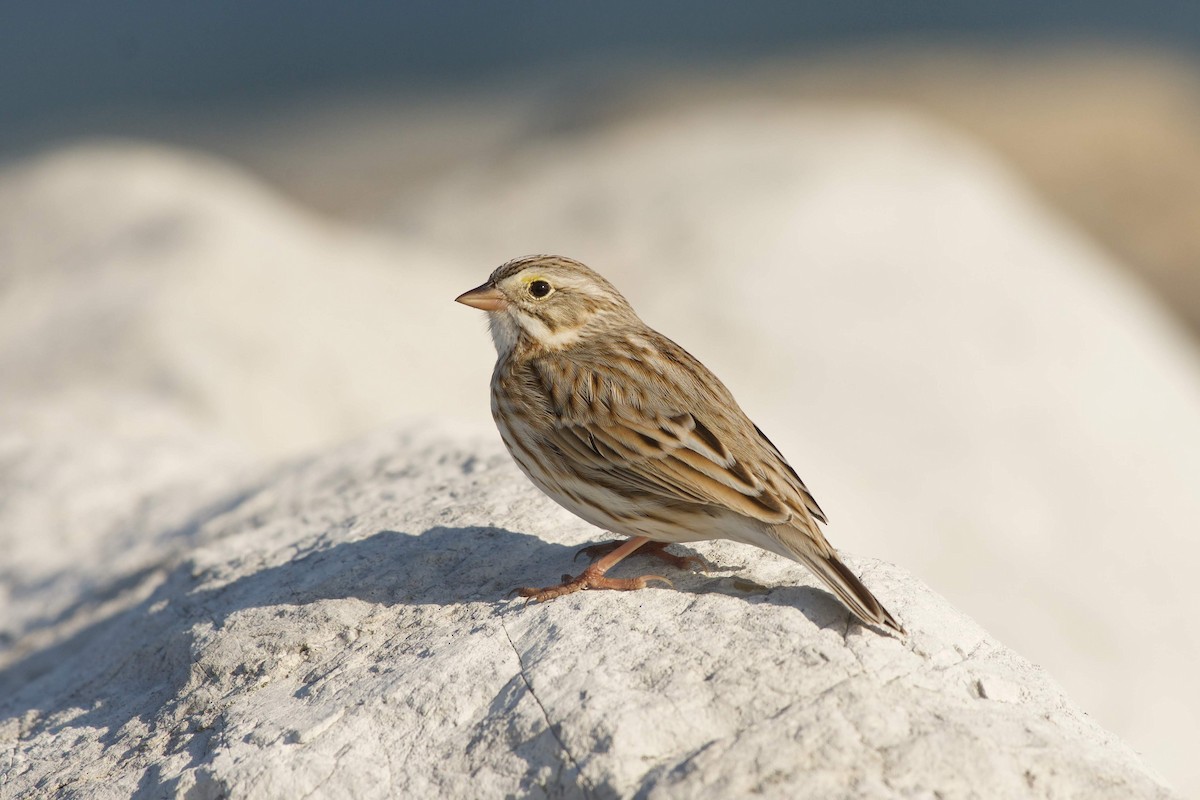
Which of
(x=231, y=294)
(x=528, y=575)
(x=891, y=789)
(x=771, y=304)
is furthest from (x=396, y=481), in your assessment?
(x=771, y=304)

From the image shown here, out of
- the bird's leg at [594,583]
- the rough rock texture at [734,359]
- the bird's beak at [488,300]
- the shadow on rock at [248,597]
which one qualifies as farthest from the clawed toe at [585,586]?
the rough rock texture at [734,359]

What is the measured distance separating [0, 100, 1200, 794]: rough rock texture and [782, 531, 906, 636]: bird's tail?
11.7 ft

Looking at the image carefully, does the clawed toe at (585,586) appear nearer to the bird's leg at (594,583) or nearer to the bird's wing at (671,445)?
the bird's leg at (594,583)

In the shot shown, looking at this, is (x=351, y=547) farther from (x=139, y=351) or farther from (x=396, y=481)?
(x=139, y=351)

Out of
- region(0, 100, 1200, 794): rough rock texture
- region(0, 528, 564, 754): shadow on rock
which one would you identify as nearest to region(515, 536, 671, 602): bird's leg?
region(0, 528, 564, 754): shadow on rock

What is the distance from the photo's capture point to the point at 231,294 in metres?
11.2

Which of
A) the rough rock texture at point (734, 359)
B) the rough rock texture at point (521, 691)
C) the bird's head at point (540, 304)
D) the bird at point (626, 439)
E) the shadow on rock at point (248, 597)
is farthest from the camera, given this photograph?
the rough rock texture at point (734, 359)

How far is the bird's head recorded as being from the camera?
18.1 feet

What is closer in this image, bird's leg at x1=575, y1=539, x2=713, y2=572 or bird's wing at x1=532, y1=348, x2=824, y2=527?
bird's wing at x1=532, y1=348, x2=824, y2=527

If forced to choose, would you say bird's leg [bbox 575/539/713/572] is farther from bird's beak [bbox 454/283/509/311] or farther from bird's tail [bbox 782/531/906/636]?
bird's beak [bbox 454/283/509/311]

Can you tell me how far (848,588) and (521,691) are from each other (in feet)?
3.50

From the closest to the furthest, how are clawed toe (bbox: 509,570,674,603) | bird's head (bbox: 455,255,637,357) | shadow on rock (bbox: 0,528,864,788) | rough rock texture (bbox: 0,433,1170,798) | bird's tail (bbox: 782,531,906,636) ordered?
rough rock texture (bbox: 0,433,1170,798) → bird's tail (bbox: 782,531,906,636) → clawed toe (bbox: 509,570,674,603) → shadow on rock (bbox: 0,528,864,788) → bird's head (bbox: 455,255,637,357)

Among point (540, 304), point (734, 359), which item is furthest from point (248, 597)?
point (734, 359)

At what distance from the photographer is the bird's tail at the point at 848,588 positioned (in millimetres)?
4180
